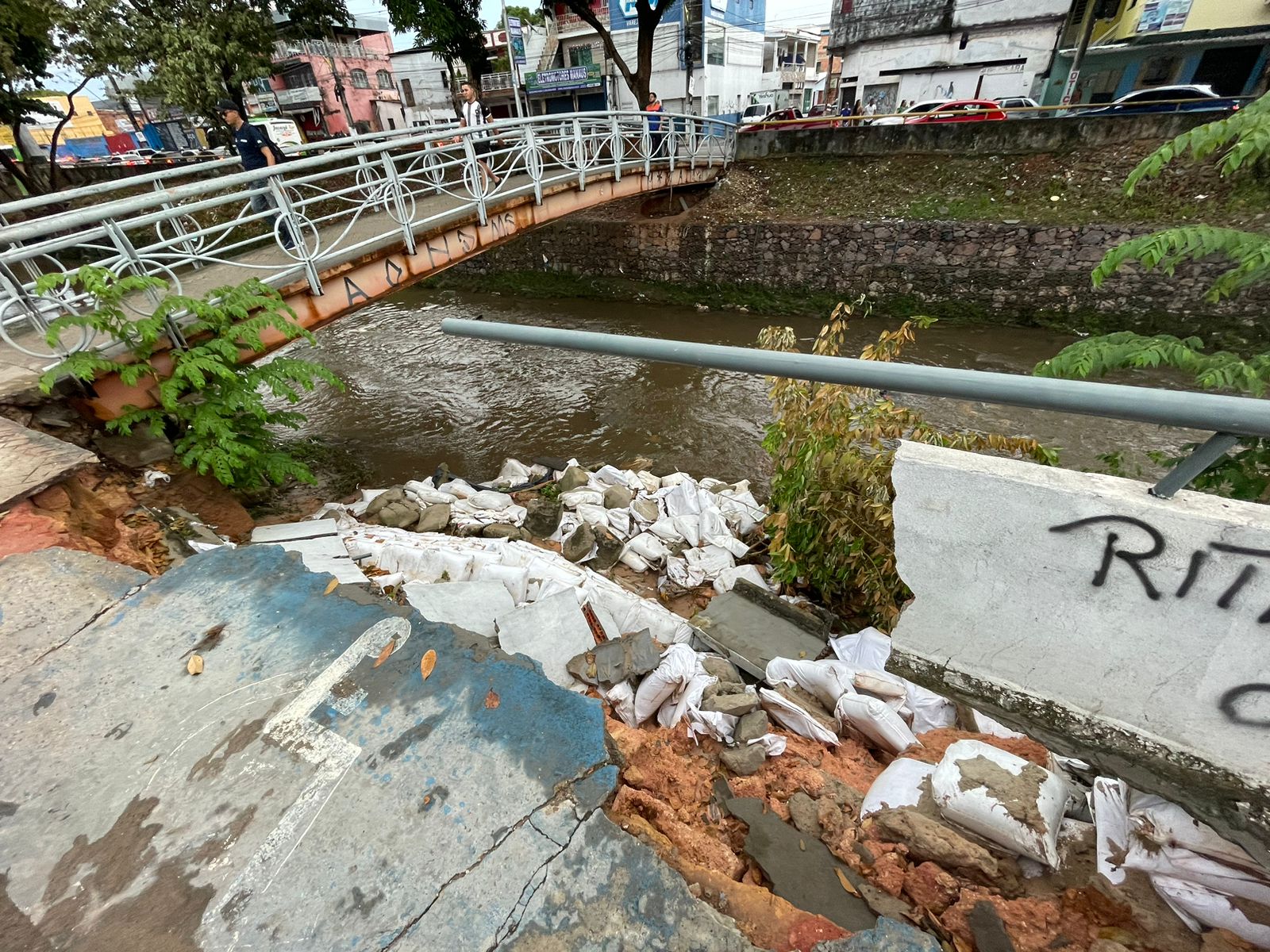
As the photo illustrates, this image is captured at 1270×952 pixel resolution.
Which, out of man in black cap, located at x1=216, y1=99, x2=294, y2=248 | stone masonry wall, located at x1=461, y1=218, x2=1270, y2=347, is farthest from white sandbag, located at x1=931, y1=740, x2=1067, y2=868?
stone masonry wall, located at x1=461, y1=218, x2=1270, y2=347

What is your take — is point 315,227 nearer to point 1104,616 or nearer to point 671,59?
point 1104,616

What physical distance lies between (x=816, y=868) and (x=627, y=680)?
1.46 m

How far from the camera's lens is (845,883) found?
148 cm

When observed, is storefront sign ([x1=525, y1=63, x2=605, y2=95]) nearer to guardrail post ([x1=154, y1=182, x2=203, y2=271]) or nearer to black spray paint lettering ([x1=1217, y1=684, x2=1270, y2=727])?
guardrail post ([x1=154, y1=182, x2=203, y2=271])

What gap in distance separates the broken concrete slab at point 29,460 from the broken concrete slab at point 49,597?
83 cm

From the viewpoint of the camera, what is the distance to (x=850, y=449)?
354 cm

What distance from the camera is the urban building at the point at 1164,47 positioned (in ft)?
51.4

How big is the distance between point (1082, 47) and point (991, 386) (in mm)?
24914

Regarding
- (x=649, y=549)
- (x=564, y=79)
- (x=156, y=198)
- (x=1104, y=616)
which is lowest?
(x=649, y=549)

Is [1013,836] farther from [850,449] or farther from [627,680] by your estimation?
[850,449]

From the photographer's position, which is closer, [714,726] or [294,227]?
[714,726]

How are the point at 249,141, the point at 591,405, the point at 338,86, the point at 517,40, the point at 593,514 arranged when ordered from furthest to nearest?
the point at 338,86
the point at 517,40
the point at 591,405
the point at 249,141
the point at 593,514

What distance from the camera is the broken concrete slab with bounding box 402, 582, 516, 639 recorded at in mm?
3039

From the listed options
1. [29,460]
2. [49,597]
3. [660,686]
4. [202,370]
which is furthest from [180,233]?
[660,686]
